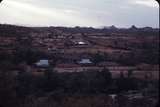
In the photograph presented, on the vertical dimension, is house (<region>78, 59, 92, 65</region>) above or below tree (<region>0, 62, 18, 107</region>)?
below

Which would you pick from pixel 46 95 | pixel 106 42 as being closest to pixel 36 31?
pixel 106 42

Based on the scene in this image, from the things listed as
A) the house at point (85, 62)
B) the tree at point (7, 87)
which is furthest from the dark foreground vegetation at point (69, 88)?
the house at point (85, 62)

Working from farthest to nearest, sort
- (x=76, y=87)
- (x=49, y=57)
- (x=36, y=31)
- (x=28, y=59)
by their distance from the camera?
(x=36, y=31)
(x=49, y=57)
(x=28, y=59)
(x=76, y=87)

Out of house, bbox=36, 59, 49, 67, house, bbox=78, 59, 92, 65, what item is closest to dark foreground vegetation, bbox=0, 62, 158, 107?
house, bbox=36, 59, 49, 67

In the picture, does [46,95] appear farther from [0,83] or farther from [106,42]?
[106,42]

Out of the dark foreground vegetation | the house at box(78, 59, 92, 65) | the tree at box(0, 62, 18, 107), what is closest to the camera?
the tree at box(0, 62, 18, 107)

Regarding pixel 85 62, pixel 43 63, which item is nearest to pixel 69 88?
pixel 43 63

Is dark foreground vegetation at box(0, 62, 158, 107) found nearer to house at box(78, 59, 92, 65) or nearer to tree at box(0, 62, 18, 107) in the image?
tree at box(0, 62, 18, 107)

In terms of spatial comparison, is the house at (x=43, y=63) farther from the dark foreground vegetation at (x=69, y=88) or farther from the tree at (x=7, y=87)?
the tree at (x=7, y=87)

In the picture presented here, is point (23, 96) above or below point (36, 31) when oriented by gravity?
below

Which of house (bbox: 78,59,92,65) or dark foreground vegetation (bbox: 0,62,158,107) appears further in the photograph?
house (bbox: 78,59,92,65)

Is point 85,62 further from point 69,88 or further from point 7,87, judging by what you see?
point 7,87
